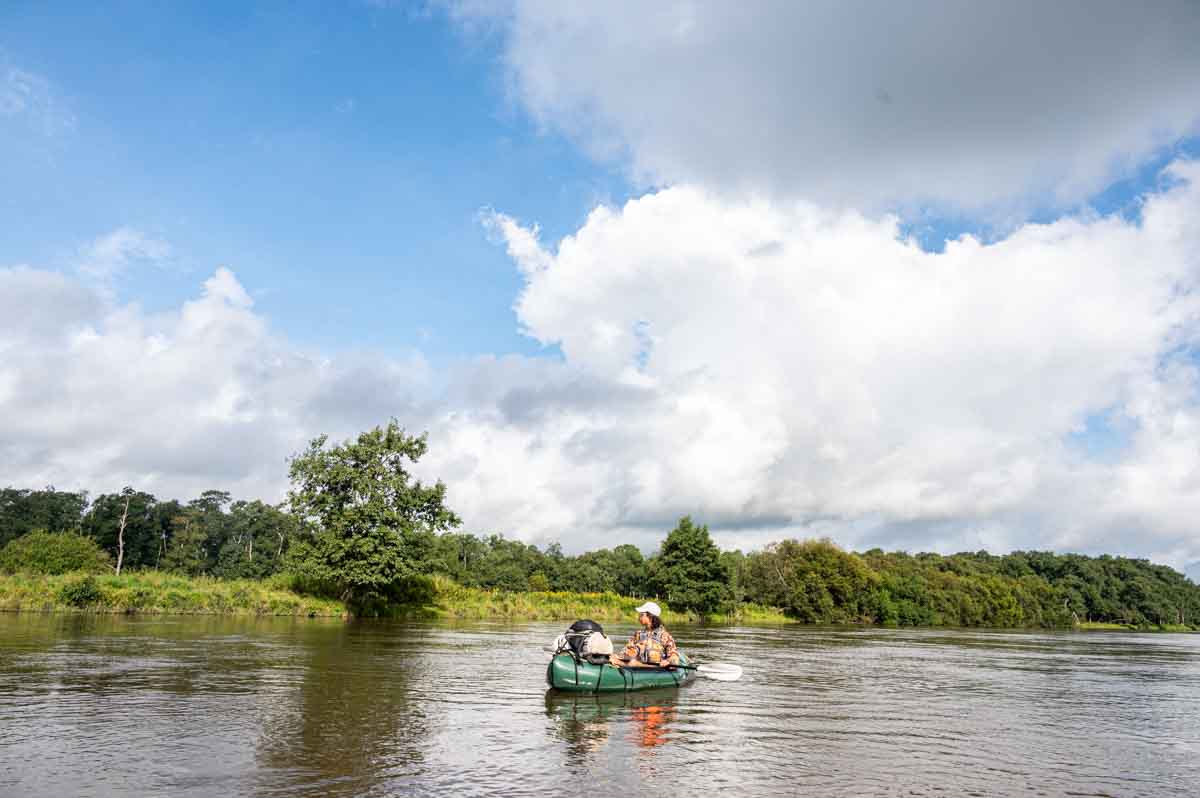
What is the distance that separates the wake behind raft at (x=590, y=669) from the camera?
55.5ft

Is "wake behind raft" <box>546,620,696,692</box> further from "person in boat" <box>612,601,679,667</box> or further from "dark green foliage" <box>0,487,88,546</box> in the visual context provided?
"dark green foliage" <box>0,487,88,546</box>

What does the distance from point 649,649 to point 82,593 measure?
34.2 m

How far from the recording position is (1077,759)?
42.2 ft

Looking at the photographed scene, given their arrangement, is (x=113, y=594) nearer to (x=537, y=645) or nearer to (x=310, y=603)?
(x=310, y=603)

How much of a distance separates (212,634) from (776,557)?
79.9m

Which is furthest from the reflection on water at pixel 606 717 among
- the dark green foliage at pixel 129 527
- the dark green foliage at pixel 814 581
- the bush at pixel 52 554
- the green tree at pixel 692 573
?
the dark green foliage at pixel 129 527

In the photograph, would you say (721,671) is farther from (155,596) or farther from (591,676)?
(155,596)

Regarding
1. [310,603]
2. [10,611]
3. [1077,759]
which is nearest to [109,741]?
[1077,759]

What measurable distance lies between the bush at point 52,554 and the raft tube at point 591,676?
5703cm

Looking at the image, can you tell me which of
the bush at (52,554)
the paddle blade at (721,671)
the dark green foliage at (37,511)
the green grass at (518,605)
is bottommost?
the green grass at (518,605)

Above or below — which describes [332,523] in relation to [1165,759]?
above

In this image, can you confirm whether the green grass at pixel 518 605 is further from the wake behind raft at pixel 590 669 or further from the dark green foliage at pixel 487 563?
the wake behind raft at pixel 590 669

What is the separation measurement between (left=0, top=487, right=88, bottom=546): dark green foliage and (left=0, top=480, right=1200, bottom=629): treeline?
0.83 feet

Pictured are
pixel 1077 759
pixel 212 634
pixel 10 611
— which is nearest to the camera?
pixel 1077 759
